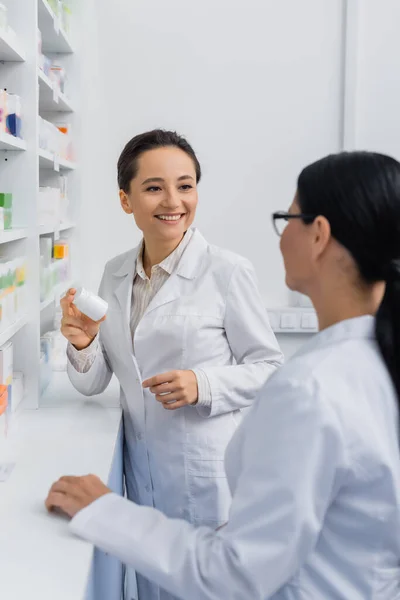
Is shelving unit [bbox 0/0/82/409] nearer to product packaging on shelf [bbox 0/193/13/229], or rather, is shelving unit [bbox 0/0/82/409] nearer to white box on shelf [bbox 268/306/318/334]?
product packaging on shelf [bbox 0/193/13/229]

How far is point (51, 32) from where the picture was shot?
255 cm

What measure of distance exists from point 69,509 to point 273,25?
97.6 inches

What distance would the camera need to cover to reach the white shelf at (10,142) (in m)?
1.70

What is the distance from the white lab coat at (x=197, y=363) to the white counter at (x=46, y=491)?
0.14m

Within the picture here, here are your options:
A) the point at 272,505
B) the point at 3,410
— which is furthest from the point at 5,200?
the point at 272,505

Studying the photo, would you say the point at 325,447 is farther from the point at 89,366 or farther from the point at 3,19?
the point at 3,19

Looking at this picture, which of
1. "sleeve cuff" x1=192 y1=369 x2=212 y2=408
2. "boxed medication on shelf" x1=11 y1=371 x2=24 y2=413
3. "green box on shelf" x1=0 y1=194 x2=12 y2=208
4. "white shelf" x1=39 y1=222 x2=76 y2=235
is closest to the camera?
"sleeve cuff" x1=192 y1=369 x2=212 y2=408

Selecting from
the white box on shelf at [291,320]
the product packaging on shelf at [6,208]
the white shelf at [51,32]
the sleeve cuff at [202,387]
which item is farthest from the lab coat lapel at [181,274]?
the white box on shelf at [291,320]

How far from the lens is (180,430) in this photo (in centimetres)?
170

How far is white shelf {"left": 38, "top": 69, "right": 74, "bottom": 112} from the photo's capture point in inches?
88.1

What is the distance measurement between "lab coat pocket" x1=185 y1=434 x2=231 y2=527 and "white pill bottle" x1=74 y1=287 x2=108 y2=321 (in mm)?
387

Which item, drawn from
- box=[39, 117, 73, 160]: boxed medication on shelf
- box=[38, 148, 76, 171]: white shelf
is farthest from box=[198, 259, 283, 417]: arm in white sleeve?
box=[39, 117, 73, 160]: boxed medication on shelf

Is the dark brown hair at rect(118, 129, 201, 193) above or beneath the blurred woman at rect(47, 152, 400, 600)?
above

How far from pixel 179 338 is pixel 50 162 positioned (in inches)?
43.8
